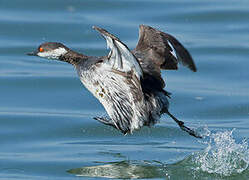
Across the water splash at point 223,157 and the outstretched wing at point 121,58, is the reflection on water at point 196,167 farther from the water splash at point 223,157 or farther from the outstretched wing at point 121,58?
the outstretched wing at point 121,58

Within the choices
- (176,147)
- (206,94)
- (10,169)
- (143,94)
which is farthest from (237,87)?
(10,169)

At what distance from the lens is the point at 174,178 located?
8234mm

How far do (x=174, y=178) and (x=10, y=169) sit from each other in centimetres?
Answer: 181

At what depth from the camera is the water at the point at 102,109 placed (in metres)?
8.67

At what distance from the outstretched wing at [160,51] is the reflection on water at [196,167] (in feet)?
3.21

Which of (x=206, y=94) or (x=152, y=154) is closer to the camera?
(x=152, y=154)

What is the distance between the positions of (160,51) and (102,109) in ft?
7.53

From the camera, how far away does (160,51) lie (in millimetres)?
8836

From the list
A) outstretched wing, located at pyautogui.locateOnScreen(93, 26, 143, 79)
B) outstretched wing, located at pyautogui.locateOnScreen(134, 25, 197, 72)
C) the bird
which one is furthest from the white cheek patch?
outstretched wing, located at pyautogui.locateOnScreen(93, 26, 143, 79)

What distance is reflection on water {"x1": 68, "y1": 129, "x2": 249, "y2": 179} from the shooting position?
831cm

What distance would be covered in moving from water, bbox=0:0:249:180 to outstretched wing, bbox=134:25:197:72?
103cm

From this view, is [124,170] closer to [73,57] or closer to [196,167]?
[196,167]

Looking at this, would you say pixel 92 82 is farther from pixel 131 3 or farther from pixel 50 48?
pixel 131 3

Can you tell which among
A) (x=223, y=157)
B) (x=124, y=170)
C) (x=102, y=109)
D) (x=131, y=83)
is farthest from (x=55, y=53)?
(x=223, y=157)
